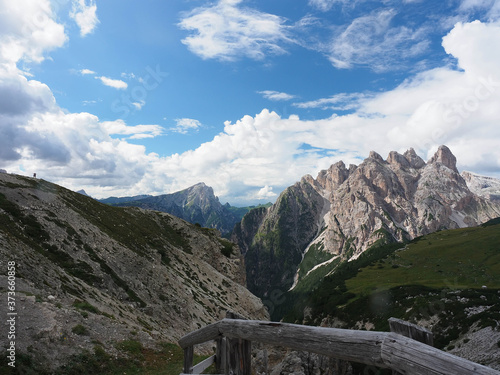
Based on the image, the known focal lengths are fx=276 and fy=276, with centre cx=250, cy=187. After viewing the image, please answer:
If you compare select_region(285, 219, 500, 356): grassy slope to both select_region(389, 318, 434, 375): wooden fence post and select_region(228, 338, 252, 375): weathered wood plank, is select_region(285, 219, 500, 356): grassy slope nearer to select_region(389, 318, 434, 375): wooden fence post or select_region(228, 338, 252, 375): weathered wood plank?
select_region(228, 338, 252, 375): weathered wood plank

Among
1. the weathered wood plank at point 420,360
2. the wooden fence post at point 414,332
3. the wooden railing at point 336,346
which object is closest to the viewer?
the weathered wood plank at point 420,360

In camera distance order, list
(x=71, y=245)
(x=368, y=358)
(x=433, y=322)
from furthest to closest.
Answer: (x=433, y=322) < (x=71, y=245) < (x=368, y=358)

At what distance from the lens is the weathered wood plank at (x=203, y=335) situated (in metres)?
6.96

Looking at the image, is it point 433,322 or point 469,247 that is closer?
point 433,322

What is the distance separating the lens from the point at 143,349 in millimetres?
21500

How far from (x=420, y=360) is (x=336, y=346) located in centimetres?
139

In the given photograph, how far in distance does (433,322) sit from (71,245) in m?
67.4

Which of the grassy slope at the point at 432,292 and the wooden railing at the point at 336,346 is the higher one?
the wooden railing at the point at 336,346

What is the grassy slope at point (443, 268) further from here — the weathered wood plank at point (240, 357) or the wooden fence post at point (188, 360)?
the weathered wood plank at point (240, 357)

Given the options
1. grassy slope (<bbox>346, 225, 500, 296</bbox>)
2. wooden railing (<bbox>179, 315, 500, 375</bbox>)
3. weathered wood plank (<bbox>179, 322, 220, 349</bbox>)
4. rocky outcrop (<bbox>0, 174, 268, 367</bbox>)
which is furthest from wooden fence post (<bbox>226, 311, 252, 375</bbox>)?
grassy slope (<bbox>346, 225, 500, 296</bbox>)

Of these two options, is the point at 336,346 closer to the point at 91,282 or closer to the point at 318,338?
the point at 318,338

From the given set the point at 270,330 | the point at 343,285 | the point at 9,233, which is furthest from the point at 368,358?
the point at 343,285

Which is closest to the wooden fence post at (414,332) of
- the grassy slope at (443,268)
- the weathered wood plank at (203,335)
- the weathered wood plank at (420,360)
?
the weathered wood plank at (420,360)

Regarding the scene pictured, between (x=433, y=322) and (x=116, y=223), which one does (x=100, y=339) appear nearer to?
(x=116, y=223)
